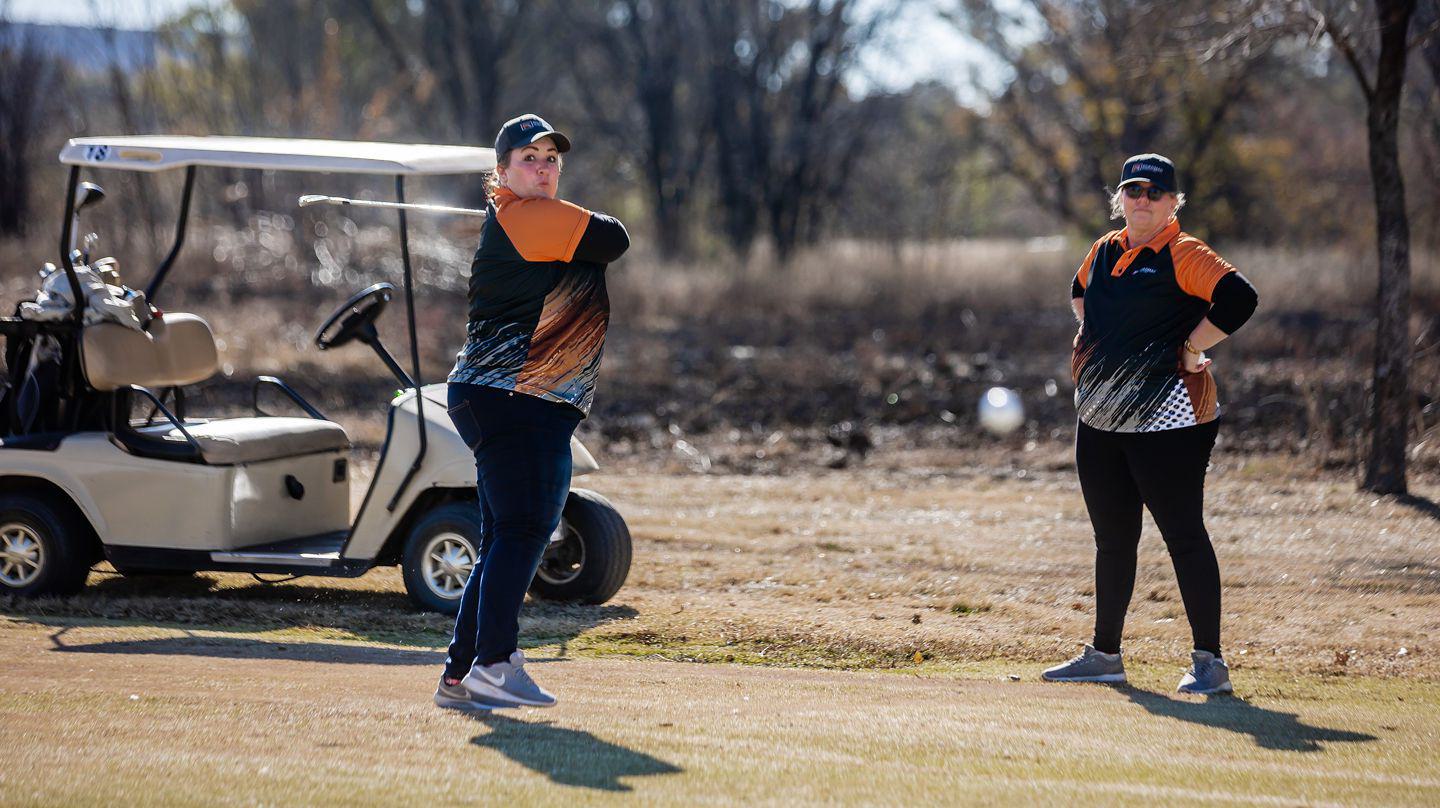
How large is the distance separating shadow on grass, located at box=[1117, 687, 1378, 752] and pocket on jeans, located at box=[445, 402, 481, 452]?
7.51 feet

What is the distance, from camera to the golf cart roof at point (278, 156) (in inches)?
275

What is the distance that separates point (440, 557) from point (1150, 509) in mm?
3222

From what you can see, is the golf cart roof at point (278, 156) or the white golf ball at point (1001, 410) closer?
the golf cart roof at point (278, 156)

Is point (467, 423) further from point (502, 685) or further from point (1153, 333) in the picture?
point (1153, 333)

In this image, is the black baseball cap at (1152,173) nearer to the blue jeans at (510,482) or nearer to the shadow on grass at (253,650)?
the blue jeans at (510,482)

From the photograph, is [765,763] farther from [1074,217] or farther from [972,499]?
[1074,217]

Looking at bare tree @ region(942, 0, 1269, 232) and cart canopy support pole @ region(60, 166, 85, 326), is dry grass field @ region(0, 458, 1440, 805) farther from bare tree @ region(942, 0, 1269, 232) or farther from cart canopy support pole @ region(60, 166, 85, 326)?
bare tree @ region(942, 0, 1269, 232)

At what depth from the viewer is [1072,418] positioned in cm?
1466

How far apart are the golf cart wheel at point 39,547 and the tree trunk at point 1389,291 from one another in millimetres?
7892

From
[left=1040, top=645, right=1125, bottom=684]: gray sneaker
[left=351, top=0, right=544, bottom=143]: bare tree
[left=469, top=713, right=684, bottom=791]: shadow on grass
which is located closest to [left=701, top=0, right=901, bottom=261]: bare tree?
[left=351, top=0, right=544, bottom=143]: bare tree

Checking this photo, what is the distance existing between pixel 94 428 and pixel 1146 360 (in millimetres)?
4966

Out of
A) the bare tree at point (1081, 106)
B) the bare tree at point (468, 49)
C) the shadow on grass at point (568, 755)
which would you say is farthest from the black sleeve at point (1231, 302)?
the bare tree at point (468, 49)

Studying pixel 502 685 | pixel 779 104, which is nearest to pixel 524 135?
pixel 502 685

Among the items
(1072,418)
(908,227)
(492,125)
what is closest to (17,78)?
(492,125)
